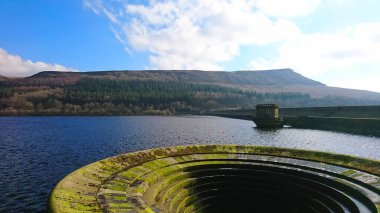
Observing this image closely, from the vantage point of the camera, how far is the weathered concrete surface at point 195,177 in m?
20.5

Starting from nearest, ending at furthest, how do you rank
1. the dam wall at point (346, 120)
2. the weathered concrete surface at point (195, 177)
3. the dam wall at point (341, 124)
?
the weathered concrete surface at point (195, 177), the dam wall at point (341, 124), the dam wall at point (346, 120)

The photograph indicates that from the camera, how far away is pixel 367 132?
3408 inches

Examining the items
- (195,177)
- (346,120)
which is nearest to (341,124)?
(346,120)

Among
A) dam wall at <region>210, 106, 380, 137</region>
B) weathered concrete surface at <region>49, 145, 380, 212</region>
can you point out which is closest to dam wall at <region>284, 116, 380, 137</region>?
dam wall at <region>210, 106, 380, 137</region>

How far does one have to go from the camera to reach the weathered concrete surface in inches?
805

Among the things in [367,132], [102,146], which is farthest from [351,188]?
[367,132]

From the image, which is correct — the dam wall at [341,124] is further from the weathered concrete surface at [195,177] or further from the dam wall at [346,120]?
the weathered concrete surface at [195,177]

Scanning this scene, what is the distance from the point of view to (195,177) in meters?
31.1

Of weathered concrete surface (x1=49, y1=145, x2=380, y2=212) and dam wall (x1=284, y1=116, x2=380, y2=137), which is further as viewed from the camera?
dam wall (x1=284, y1=116, x2=380, y2=137)

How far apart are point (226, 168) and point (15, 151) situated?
51.4m

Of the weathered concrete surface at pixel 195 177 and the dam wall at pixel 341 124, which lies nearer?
the weathered concrete surface at pixel 195 177

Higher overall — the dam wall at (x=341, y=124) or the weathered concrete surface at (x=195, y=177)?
the dam wall at (x=341, y=124)

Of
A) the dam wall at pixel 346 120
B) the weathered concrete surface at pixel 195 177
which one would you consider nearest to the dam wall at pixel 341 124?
the dam wall at pixel 346 120

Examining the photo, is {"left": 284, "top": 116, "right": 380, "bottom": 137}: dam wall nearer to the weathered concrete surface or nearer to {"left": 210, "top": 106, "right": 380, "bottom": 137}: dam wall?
{"left": 210, "top": 106, "right": 380, "bottom": 137}: dam wall
